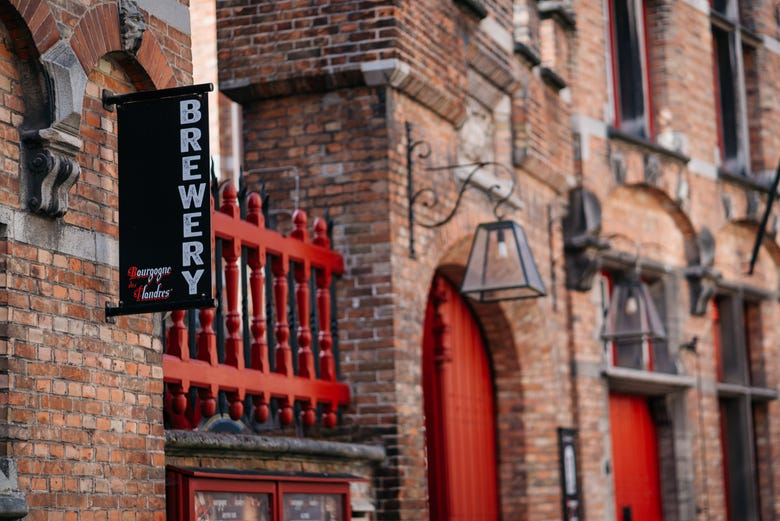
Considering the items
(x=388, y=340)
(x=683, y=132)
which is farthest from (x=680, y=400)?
(x=388, y=340)

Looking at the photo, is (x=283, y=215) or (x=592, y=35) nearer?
(x=283, y=215)

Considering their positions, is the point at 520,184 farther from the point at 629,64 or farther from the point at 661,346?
the point at 629,64

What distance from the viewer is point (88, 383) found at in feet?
23.1

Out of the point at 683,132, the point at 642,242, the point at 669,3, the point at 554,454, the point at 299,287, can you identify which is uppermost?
the point at 669,3

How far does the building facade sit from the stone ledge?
0.07ft

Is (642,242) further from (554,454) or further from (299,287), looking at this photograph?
(299,287)

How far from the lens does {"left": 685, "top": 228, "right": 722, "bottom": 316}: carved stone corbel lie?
1598 centimetres

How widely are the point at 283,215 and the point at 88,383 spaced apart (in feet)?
12.7

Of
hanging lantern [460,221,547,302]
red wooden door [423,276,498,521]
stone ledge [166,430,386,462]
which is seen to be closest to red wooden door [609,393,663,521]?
red wooden door [423,276,498,521]

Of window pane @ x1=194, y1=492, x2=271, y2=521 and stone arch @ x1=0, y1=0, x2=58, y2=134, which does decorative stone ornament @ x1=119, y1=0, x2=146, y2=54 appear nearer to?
stone arch @ x1=0, y1=0, x2=58, y2=134

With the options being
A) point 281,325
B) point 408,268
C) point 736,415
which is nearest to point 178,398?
point 281,325

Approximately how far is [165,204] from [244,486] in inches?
74.9

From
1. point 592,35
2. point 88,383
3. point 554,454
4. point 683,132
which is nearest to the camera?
point 88,383

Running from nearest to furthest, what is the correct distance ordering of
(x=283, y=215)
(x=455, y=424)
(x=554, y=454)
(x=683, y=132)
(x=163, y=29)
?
1. (x=163, y=29)
2. (x=283, y=215)
3. (x=455, y=424)
4. (x=554, y=454)
5. (x=683, y=132)
